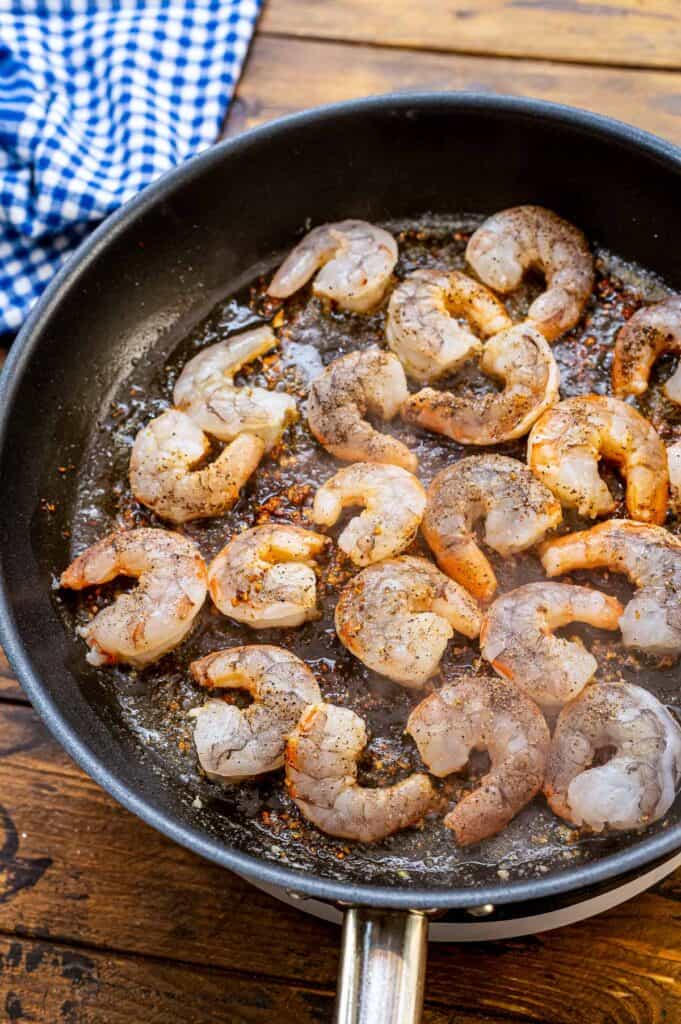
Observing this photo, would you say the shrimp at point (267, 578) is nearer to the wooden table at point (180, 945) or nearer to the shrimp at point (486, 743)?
the shrimp at point (486, 743)

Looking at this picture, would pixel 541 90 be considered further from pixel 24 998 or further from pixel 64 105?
pixel 24 998

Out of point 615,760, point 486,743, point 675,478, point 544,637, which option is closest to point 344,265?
point 675,478

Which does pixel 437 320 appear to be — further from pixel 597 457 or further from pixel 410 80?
pixel 410 80

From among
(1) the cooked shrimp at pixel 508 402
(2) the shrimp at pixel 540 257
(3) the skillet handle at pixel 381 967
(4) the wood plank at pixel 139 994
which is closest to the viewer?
(3) the skillet handle at pixel 381 967

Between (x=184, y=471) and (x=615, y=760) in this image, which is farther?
(x=184, y=471)

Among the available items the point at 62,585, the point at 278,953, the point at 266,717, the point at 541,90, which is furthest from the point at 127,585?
the point at 541,90

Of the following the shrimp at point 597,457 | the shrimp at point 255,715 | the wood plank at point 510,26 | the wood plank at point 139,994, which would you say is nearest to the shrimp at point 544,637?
the shrimp at point 597,457
